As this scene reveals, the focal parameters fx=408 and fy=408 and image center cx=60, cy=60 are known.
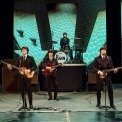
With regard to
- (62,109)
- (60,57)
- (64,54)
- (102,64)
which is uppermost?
(64,54)

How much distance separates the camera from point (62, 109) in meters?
13.2

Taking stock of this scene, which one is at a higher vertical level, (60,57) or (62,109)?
(60,57)

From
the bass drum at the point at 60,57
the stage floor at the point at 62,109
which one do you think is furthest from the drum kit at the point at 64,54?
the stage floor at the point at 62,109

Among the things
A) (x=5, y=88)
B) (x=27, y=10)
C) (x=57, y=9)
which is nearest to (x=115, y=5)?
(x=57, y=9)

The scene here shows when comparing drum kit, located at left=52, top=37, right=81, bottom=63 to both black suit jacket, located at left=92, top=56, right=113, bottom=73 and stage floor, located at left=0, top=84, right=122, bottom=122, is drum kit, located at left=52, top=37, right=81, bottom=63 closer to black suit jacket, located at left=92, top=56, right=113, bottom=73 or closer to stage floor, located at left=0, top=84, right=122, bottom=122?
stage floor, located at left=0, top=84, right=122, bottom=122

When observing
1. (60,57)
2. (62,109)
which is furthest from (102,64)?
(60,57)

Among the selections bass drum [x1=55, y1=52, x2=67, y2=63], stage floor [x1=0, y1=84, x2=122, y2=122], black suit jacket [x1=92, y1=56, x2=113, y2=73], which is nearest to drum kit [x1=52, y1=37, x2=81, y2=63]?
bass drum [x1=55, y1=52, x2=67, y2=63]

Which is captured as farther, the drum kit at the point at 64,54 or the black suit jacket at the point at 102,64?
the drum kit at the point at 64,54

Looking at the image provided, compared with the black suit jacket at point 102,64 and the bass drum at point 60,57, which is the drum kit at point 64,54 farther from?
the black suit jacket at point 102,64

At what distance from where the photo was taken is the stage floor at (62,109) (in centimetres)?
1138

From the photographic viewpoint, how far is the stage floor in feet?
37.3

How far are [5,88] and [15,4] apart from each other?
5659 millimetres

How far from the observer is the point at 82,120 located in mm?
11023

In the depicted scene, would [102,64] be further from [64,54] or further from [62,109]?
[64,54]
